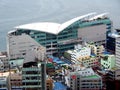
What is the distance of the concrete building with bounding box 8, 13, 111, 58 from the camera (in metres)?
8.13

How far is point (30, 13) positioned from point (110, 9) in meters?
2.51

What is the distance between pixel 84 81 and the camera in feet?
19.3

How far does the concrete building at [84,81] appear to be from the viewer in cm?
585

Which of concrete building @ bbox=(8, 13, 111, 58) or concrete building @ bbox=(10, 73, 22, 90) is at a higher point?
concrete building @ bbox=(8, 13, 111, 58)

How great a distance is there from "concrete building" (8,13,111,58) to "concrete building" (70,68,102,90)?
6.54 ft

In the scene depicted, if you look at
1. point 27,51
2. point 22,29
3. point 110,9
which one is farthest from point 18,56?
point 110,9

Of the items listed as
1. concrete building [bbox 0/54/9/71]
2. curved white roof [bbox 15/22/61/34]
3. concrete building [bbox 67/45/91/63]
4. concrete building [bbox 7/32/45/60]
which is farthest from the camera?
curved white roof [bbox 15/22/61/34]

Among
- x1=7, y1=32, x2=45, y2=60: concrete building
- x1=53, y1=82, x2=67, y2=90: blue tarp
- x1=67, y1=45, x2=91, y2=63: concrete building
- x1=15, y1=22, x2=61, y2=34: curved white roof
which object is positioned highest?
x1=15, y1=22, x2=61, y2=34: curved white roof

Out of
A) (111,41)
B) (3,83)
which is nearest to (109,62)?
(111,41)

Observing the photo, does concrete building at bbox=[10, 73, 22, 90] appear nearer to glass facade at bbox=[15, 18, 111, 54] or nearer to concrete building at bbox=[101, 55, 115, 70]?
concrete building at bbox=[101, 55, 115, 70]

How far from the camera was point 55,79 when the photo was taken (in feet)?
21.1

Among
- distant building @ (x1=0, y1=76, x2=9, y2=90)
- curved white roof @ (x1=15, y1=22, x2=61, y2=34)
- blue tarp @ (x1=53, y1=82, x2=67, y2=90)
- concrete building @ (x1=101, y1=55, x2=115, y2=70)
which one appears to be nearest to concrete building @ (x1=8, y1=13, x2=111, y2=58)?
curved white roof @ (x1=15, y1=22, x2=61, y2=34)

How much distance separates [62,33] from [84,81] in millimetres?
2550

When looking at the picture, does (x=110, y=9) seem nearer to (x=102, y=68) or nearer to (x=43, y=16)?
(x=43, y=16)
